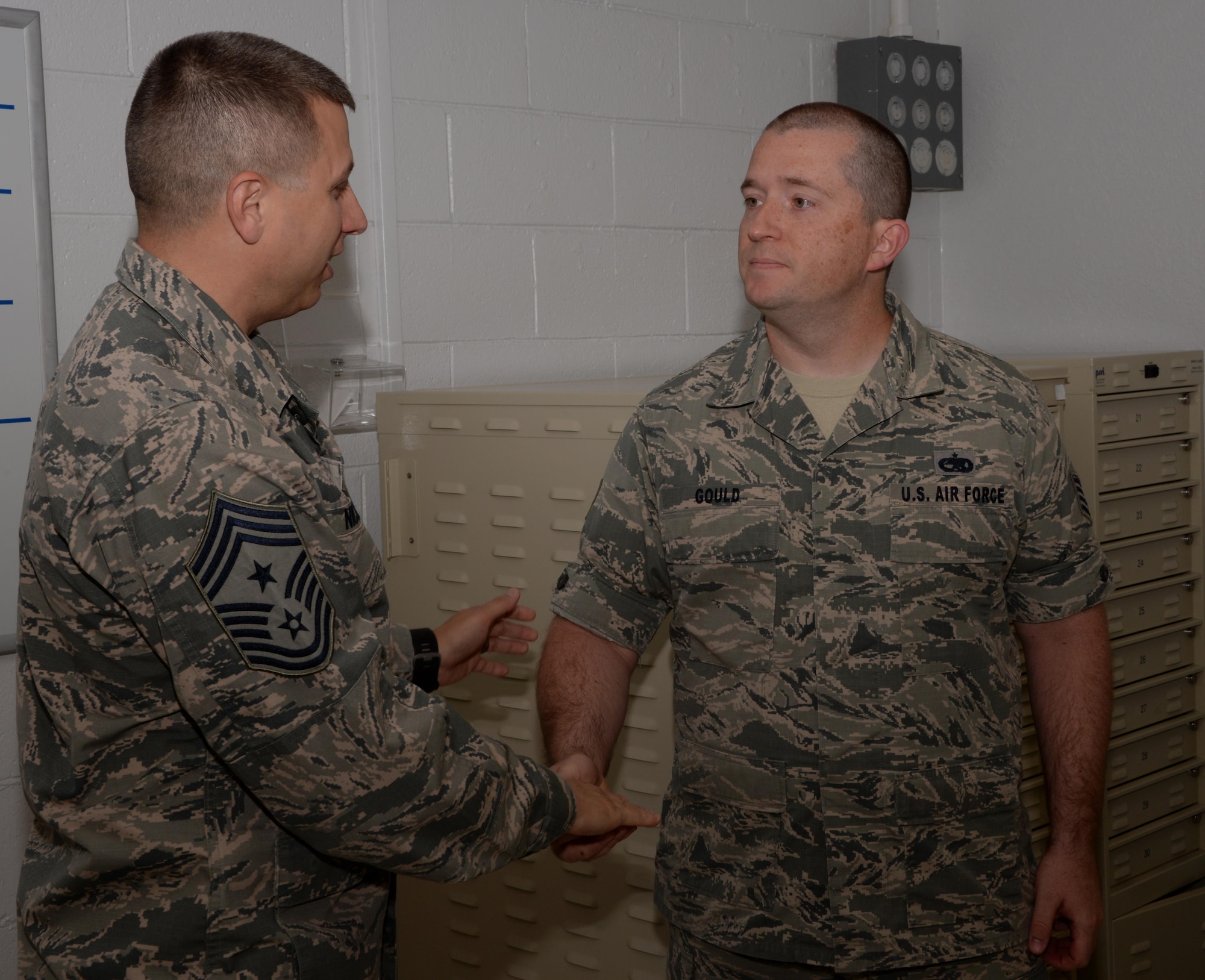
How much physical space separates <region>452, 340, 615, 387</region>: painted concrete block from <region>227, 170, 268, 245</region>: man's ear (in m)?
1.28

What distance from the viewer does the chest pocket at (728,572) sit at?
152cm

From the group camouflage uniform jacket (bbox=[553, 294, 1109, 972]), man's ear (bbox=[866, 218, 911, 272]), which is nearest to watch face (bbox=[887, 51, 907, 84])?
man's ear (bbox=[866, 218, 911, 272])

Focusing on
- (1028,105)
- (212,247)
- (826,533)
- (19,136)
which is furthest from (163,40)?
(1028,105)

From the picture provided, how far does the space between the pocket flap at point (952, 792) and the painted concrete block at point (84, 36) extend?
172 centimetres

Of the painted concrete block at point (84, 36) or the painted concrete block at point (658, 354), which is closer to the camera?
the painted concrete block at point (84, 36)

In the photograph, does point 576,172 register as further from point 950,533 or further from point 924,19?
point 950,533

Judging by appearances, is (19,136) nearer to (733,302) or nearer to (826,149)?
(826,149)

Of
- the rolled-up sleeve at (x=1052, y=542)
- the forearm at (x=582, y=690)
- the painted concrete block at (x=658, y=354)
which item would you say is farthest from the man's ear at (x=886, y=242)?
the painted concrete block at (x=658, y=354)

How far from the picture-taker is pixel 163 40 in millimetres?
2037

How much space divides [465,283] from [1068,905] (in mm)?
1627

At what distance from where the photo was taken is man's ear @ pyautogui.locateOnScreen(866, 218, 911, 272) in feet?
5.36

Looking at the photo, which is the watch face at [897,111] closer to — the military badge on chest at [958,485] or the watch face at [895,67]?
the watch face at [895,67]

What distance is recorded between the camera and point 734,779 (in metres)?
1.53

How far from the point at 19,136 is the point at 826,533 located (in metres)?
1.43
